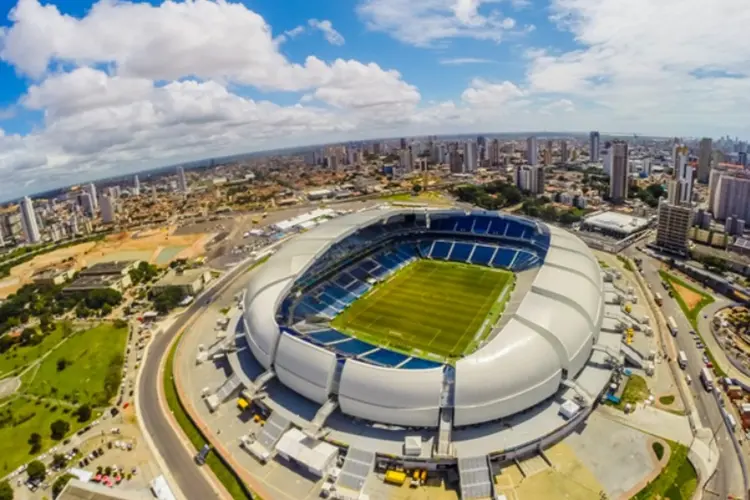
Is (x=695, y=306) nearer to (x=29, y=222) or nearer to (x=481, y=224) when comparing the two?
(x=481, y=224)

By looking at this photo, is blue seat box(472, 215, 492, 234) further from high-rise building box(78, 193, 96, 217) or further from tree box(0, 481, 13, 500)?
high-rise building box(78, 193, 96, 217)

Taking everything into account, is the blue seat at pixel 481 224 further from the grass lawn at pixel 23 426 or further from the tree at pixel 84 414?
the tree at pixel 84 414

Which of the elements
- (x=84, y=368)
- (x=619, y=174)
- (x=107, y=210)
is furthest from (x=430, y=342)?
(x=107, y=210)

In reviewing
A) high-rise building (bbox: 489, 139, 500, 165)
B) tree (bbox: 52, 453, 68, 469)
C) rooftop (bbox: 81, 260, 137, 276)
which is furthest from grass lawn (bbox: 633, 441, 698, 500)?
high-rise building (bbox: 489, 139, 500, 165)

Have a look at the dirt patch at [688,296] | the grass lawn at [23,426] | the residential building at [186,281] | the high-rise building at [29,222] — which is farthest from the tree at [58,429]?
the high-rise building at [29,222]

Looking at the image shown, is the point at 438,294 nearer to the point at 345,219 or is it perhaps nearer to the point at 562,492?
the point at 345,219
